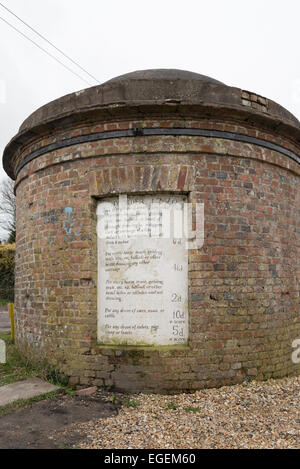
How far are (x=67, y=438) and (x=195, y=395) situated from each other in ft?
5.47

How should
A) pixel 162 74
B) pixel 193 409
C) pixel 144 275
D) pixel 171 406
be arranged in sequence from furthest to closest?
pixel 162 74 < pixel 144 275 < pixel 171 406 < pixel 193 409

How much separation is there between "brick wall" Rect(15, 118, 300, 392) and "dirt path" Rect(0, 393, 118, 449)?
0.46m

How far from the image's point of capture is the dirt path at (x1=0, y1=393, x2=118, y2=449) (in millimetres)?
3445

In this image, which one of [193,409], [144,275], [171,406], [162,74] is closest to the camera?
[193,409]

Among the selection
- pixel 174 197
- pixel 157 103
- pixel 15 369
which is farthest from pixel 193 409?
pixel 157 103

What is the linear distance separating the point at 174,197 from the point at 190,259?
32.7 inches

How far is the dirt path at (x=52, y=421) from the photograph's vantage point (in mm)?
3445

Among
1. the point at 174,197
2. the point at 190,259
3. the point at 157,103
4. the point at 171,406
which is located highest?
the point at 157,103

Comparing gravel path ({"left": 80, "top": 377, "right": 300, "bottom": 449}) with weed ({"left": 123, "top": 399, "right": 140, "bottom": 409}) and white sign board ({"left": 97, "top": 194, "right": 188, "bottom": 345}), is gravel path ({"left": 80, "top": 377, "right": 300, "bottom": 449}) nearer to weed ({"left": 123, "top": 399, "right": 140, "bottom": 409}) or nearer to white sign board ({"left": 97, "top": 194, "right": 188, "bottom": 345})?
weed ({"left": 123, "top": 399, "right": 140, "bottom": 409})

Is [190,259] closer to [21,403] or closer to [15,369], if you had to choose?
[21,403]

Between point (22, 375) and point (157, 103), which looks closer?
point (157, 103)

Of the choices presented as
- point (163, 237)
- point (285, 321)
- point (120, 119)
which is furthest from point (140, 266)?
point (285, 321)

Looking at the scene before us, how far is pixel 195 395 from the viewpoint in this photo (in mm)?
4539

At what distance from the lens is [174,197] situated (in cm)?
495
